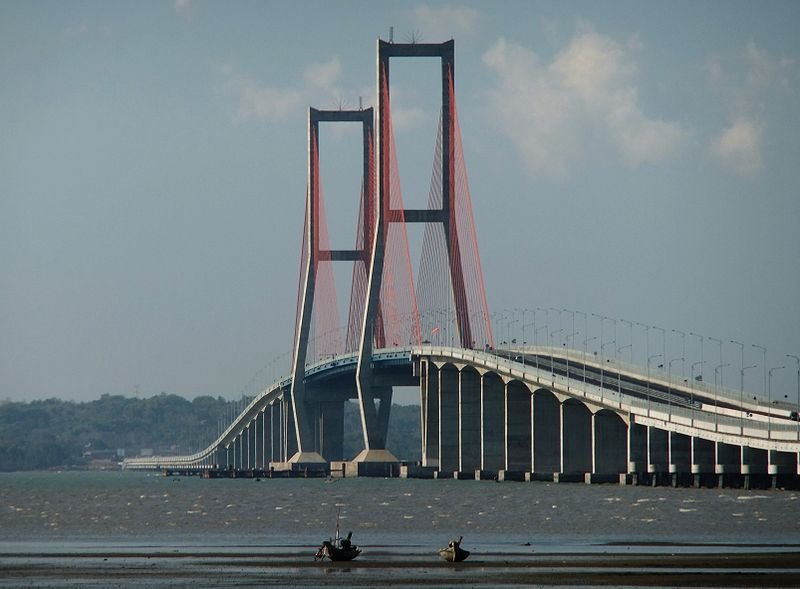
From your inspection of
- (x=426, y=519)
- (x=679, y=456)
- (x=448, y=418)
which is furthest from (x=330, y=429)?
(x=426, y=519)

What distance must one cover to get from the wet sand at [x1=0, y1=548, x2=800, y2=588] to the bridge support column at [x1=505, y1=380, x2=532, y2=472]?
75587mm

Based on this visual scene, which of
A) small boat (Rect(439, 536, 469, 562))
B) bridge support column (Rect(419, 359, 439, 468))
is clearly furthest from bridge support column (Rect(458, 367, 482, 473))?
small boat (Rect(439, 536, 469, 562))

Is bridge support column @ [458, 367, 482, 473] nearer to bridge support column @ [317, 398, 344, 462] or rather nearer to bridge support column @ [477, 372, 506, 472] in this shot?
bridge support column @ [477, 372, 506, 472]

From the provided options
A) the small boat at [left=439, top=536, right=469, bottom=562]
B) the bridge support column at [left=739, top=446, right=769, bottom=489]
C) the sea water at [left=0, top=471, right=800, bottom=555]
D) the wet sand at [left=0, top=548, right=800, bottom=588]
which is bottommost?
the wet sand at [left=0, top=548, right=800, bottom=588]

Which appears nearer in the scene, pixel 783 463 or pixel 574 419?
pixel 783 463

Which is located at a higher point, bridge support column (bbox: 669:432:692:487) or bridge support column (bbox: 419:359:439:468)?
bridge support column (bbox: 419:359:439:468)

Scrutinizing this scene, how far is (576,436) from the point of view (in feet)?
409

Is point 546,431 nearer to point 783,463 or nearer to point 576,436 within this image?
point 576,436

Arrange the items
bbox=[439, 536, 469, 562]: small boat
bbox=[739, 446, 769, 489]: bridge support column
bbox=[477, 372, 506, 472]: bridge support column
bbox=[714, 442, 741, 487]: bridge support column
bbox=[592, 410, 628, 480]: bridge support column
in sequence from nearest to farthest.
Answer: bbox=[439, 536, 469, 562]: small boat
bbox=[739, 446, 769, 489]: bridge support column
bbox=[714, 442, 741, 487]: bridge support column
bbox=[592, 410, 628, 480]: bridge support column
bbox=[477, 372, 506, 472]: bridge support column

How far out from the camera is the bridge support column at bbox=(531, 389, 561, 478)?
425 feet

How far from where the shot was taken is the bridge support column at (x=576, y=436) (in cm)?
12419

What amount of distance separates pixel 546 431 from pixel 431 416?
700 inches


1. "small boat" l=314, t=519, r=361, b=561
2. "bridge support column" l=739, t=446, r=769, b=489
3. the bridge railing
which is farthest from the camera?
"bridge support column" l=739, t=446, r=769, b=489

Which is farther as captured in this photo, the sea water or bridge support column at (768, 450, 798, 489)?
bridge support column at (768, 450, 798, 489)
